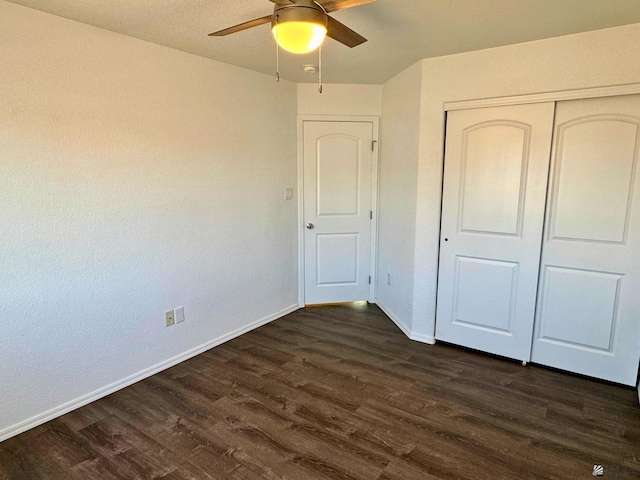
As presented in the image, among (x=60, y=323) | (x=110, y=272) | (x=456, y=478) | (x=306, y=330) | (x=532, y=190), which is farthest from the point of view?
(x=306, y=330)

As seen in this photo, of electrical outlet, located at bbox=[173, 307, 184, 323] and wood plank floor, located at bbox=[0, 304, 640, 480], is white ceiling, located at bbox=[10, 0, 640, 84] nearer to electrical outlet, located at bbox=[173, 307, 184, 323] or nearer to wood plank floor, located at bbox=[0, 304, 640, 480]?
electrical outlet, located at bbox=[173, 307, 184, 323]

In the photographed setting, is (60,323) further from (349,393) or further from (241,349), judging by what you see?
(349,393)

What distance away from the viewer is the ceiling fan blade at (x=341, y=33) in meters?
1.64

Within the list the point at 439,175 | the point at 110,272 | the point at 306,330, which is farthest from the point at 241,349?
the point at 439,175

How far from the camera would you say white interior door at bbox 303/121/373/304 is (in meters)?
3.98

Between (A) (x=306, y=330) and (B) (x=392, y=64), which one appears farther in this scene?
(A) (x=306, y=330)

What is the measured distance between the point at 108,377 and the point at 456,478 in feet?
7.30

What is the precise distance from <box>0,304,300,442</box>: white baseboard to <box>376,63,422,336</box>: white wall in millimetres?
1373

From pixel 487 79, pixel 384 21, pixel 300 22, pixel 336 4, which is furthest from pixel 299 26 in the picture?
pixel 487 79

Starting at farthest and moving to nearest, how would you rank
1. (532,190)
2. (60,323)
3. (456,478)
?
(532,190)
(60,323)
(456,478)

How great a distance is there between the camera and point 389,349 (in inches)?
126

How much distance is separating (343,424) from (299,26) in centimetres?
208

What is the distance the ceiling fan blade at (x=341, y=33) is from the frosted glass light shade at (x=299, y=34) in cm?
19

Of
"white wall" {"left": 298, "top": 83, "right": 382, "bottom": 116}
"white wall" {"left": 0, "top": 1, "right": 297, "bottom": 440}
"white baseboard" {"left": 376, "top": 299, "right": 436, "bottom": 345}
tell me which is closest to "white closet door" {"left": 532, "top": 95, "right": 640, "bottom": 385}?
"white baseboard" {"left": 376, "top": 299, "right": 436, "bottom": 345}
